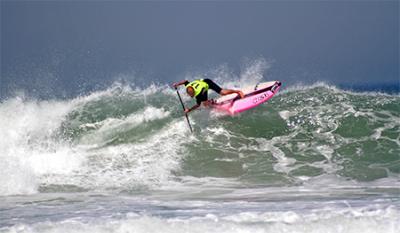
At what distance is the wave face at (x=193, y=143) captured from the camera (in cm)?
966

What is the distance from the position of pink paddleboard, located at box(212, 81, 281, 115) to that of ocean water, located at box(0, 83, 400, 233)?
2.18 feet

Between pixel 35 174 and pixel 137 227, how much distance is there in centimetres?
517

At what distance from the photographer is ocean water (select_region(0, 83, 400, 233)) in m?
5.87

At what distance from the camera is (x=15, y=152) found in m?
11.3

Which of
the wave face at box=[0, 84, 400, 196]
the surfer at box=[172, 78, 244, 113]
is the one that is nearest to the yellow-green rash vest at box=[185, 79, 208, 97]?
the surfer at box=[172, 78, 244, 113]

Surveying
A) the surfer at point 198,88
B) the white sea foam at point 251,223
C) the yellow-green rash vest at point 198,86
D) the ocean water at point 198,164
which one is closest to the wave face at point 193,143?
the ocean water at point 198,164

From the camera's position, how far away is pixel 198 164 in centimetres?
1078

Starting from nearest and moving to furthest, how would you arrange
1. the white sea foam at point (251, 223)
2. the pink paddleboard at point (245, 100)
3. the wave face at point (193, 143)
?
the white sea foam at point (251, 223) → the wave face at point (193, 143) → the pink paddleboard at point (245, 100)

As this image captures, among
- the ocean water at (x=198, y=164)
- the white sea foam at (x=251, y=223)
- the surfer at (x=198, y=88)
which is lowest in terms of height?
the white sea foam at (x=251, y=223)

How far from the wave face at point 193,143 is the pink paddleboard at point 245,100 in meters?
0.68

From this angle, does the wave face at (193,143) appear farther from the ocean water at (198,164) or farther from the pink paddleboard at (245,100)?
the pink paddleboard at (245,100)

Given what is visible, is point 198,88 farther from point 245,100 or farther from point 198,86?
point 245,100

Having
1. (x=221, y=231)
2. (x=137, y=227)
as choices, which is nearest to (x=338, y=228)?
(x=221, y=231)

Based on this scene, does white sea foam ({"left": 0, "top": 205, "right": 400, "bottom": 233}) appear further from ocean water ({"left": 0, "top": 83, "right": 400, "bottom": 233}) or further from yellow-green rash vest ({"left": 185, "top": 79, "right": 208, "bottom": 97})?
yellow-green rash vest ({"left": 185, "top": 79, "right": 208, "bottom": 97})
